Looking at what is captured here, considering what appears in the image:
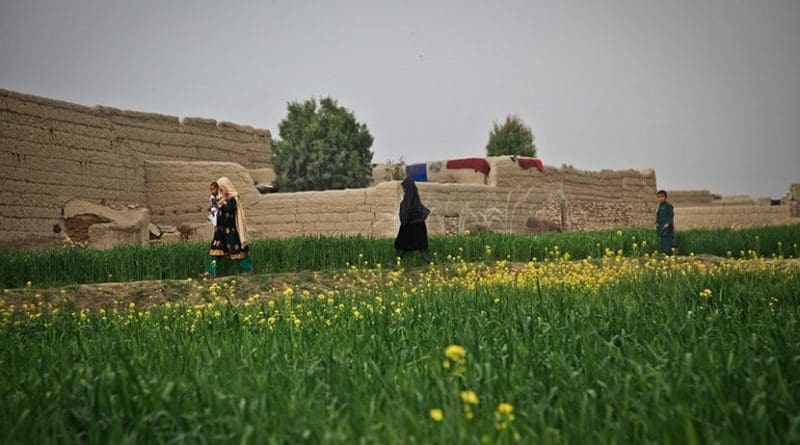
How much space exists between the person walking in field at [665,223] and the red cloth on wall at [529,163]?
414 inches

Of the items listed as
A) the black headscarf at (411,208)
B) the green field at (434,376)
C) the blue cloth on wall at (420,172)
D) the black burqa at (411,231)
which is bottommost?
the green field at (434,376)

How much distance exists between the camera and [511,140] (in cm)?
4622

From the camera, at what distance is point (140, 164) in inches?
885

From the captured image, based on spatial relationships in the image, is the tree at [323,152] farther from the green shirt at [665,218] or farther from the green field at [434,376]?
the green field at [434,376]

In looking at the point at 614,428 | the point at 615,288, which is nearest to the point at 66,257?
the point at 615,288

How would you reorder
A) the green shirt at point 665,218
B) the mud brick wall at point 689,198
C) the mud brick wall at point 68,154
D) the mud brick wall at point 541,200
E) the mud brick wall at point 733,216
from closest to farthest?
the green shirt at point 665,218
the mud brick wall at point 68,154
the mud brick wall at point 541,200
the mud brick wall at point 733,216
the mud brick wall at point 689,198

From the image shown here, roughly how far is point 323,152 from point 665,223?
30.8 metres

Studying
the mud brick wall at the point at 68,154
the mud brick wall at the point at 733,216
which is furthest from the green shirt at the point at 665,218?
the mud brick wall at the point at 733,216

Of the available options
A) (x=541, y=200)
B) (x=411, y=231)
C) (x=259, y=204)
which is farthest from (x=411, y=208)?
(x=541, y=200)

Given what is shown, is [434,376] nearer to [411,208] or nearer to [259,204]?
[411,208]

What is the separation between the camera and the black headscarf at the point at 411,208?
1450cm

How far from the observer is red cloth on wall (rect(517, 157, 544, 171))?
2647 centimetres

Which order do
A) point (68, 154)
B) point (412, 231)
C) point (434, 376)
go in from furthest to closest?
1. point (68, 154)
2. point (412, 231)
3. point (434, 376)

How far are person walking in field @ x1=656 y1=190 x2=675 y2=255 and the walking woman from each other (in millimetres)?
7044
